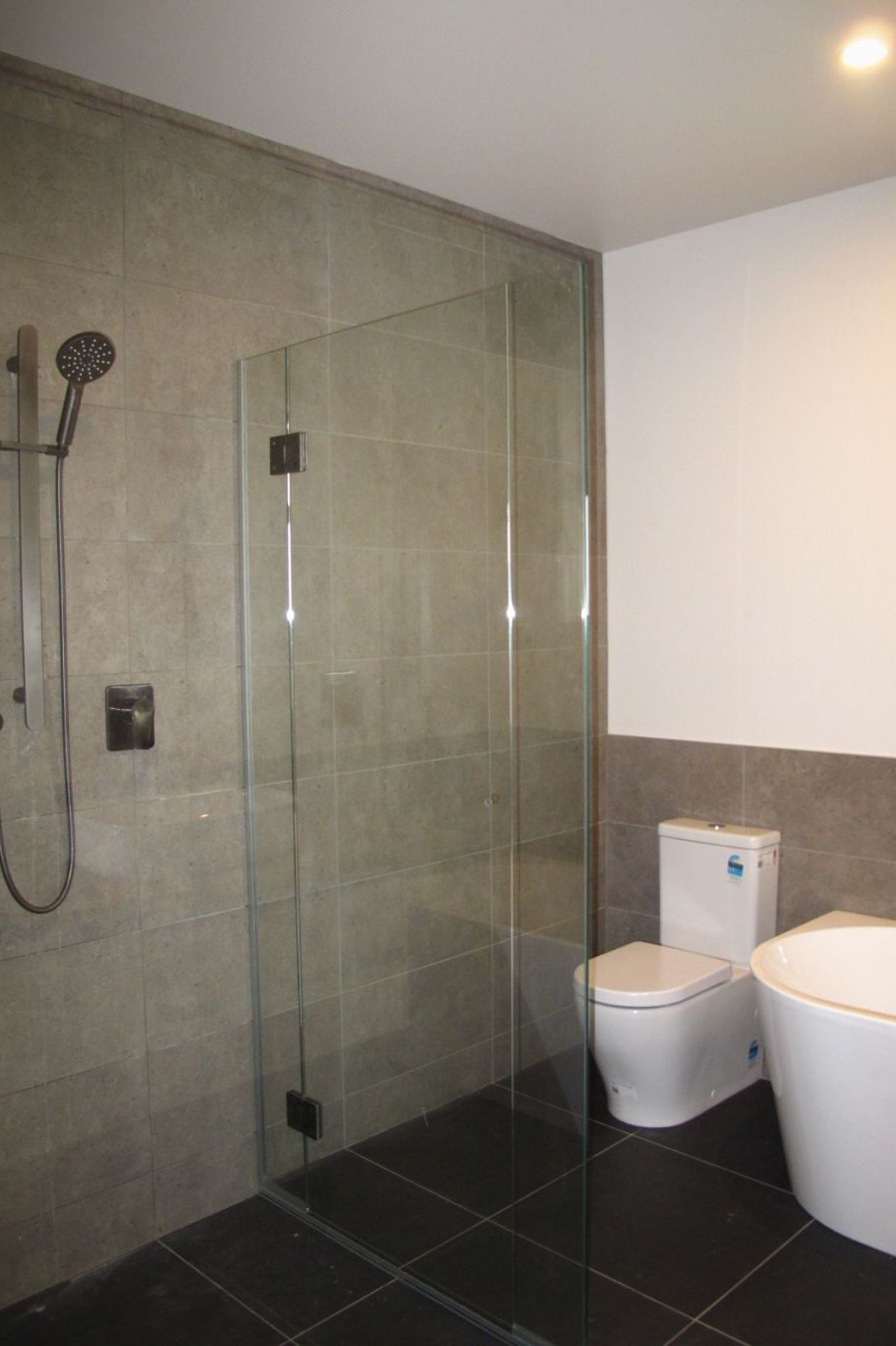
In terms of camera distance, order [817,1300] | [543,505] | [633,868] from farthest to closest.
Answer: [633,868], [817,1300], [543,505]

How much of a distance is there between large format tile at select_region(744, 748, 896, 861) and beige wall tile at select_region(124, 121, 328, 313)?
1.88 metres

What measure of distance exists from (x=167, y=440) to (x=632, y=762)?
6.36ft

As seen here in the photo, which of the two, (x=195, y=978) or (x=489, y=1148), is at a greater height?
(x=195, y=978)

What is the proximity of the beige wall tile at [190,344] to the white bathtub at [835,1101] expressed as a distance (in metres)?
1.92

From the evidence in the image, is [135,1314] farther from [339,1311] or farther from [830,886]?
[830,886]

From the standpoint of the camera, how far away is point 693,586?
3596mm

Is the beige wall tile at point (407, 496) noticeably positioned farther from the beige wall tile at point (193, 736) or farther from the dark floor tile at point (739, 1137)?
the dark floor tile at point (739, 1137)

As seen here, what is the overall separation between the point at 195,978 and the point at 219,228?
5.81ft

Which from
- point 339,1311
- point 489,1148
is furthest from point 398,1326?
point 489,1148

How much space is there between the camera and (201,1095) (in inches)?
106

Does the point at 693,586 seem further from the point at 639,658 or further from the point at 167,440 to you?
the point at 167,440

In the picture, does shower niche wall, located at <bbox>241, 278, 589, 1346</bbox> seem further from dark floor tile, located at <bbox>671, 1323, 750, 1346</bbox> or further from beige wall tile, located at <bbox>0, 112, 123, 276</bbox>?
beige wall tile, located at <bbox>0, 112, 123, 276</bbox>

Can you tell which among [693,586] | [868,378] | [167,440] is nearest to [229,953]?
[167,440]

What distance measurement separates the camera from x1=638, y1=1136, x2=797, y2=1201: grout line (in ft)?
9.40
